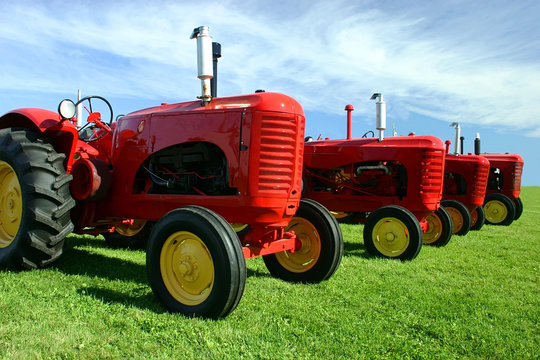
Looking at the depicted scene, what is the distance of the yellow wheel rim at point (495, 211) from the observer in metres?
10.7

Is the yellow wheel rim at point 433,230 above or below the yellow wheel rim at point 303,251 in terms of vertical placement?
below

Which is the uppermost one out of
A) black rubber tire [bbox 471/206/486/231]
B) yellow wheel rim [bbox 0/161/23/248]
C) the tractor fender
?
the tractor fender

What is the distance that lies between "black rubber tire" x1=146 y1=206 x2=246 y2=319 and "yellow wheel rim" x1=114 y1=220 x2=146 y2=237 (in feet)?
7.27

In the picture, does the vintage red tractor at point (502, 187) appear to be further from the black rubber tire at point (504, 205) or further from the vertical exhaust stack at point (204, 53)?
the vertical exhaust stack at point (204, 53)

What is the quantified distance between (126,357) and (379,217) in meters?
4.14

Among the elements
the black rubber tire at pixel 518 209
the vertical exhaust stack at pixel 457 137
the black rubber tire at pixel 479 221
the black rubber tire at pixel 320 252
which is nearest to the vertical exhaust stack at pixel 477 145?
the black rubber tire at pixel 518 209

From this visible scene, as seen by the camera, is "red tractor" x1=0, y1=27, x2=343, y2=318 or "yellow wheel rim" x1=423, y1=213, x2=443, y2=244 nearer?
"red tractor" x1=0, y1=27, x2=343, y2=318

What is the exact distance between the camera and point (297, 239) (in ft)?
13.2

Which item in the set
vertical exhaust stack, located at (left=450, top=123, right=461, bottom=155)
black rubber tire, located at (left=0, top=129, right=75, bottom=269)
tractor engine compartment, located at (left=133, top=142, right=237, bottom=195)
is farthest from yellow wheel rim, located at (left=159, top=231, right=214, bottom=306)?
vertical exhaust stack, located at (left=450, top=123, right=461, bottom=155)

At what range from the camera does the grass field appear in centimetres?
246

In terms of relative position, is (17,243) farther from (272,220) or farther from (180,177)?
(272,220)

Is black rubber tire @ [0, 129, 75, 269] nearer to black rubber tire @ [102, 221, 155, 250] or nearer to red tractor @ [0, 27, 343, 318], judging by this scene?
red tractor @ [0, 27, 343, 318]

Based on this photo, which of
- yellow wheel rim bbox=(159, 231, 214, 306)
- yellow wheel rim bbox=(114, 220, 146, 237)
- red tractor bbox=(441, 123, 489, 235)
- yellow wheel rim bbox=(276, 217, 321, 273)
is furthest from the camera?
red tractor bbox=(441, 123, 489, 235)

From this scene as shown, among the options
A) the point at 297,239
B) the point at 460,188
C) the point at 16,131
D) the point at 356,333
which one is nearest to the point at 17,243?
the point at 16,131
